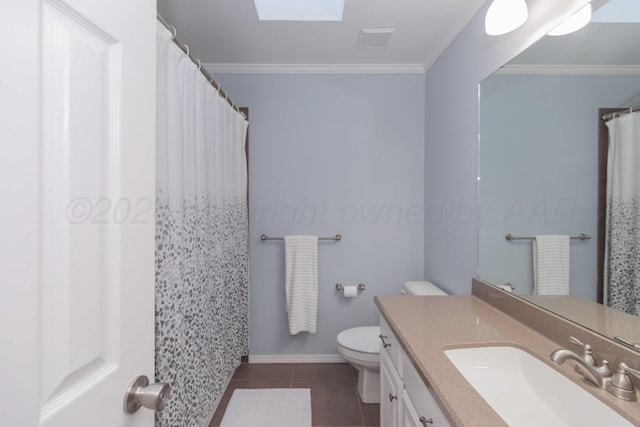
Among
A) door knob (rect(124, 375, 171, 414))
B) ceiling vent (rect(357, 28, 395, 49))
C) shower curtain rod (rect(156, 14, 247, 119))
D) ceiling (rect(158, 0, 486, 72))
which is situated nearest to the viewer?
door knob (rect(124, 375, 171, 414))

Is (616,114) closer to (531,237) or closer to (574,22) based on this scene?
(574,22)

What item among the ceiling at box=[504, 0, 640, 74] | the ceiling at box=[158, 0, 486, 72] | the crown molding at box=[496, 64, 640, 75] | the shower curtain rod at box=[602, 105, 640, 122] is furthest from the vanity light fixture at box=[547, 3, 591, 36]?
the ceiling at box=[158, 0, 486, 72]

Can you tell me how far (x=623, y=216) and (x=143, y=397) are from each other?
1370mm

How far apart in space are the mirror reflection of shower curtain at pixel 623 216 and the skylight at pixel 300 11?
5.18 ft

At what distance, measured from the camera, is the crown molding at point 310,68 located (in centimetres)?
262

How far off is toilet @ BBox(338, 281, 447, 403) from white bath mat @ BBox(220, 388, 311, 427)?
1.27 ft

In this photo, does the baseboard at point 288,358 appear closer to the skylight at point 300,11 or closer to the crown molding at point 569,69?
the crown molding at point 569,69

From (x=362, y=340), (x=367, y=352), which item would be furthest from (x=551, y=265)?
(x=362, y=340)

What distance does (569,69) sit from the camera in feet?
3.99

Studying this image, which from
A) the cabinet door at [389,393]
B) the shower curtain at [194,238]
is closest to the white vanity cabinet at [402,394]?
the cabinet door at [389,393]

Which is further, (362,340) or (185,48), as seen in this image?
(362,340)

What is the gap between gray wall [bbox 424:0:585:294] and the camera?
1.56 metres

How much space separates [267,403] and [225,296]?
0.76 meters

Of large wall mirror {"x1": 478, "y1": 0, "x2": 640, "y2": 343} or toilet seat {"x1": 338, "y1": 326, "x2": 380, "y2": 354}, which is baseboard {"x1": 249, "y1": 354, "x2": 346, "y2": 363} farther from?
large wall mirror {"x1": 478, "y1": 0, "x2": 640, "y2": 343}
